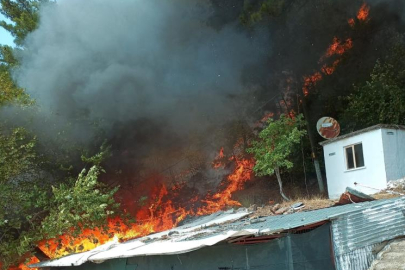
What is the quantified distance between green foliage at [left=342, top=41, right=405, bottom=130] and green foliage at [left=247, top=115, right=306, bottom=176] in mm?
3851

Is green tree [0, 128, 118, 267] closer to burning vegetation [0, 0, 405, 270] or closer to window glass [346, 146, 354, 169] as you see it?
burning vegetation [0, 0, 405, 270]

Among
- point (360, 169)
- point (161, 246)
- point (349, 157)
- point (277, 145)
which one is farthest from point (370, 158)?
point (161, 246)

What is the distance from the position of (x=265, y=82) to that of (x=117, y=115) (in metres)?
10.2

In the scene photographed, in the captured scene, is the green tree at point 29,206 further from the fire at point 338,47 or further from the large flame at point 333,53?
the fire at point 338,47

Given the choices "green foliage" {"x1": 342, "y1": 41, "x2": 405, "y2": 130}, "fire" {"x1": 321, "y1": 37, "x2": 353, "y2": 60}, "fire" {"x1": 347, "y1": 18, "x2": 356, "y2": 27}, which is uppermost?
"fire" {"x1": 347, "y1": 18, "x2": 356, "y2": 27}

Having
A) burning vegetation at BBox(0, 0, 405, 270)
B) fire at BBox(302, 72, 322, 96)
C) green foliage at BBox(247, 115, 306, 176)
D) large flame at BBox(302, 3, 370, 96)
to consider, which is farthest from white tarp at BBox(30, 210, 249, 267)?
large flame at BBox(302, 3, 370, 96)

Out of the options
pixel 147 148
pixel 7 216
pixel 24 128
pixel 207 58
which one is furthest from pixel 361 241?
pixel 207 58

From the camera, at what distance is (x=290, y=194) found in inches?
878

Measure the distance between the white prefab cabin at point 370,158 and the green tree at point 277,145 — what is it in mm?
1808

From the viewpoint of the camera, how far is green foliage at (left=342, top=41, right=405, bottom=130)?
61.1ft

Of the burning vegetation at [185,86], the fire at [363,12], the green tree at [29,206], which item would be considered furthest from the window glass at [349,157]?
the fire at [363,12]

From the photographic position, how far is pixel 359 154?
15.1 metres

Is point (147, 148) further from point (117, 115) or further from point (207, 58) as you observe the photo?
point (207, 58)

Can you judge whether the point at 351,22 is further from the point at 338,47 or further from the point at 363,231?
the point at 363,231
